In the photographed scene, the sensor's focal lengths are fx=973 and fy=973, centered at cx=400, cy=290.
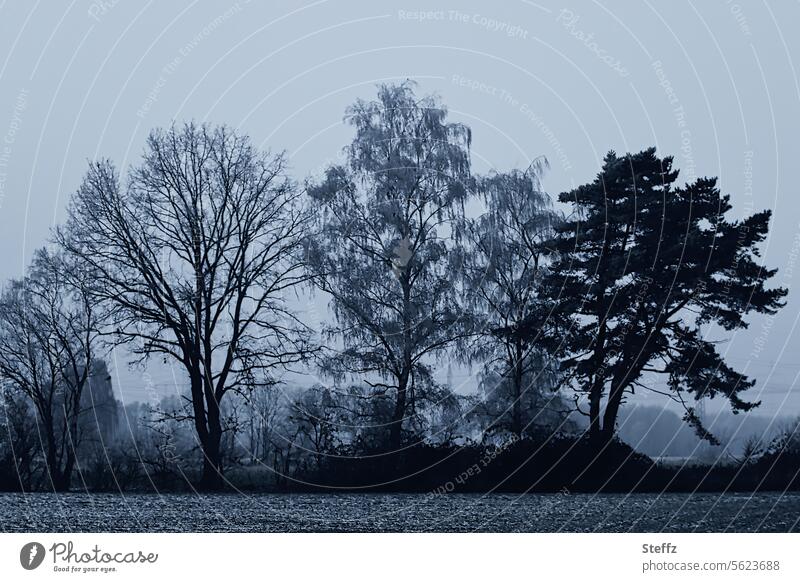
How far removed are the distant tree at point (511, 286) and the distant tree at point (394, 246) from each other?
63 cm

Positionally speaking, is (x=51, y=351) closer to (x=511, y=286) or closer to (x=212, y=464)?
(x=212, y=464)

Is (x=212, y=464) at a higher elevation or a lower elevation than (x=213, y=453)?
lower

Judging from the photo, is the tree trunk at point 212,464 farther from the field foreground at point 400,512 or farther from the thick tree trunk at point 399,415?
the thick tree trunk at point 399,415

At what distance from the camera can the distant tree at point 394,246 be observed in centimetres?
2184

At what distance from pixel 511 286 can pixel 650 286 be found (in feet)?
15.2

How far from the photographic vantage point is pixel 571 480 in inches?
784

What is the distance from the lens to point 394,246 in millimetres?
23656
